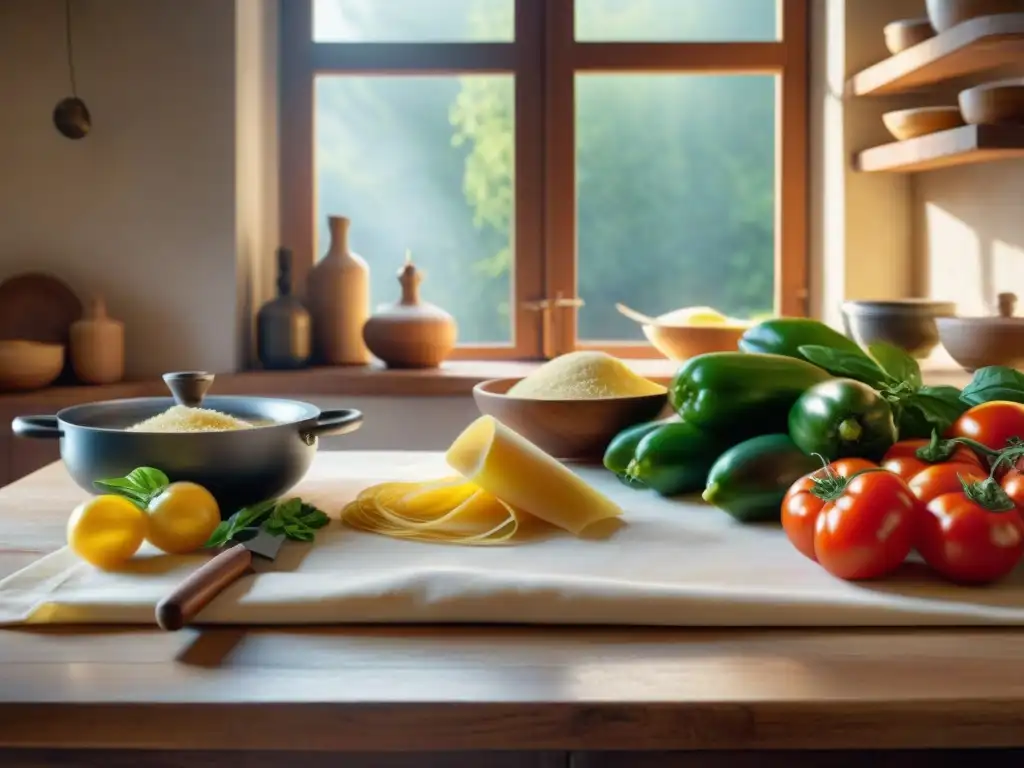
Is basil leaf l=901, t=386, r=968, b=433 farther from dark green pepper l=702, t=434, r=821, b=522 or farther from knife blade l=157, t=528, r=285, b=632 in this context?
knife blade l=157, t=528, r=285, b=632

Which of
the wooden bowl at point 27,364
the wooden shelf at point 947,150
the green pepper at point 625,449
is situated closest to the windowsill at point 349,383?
the wooden bowl at point 27,364

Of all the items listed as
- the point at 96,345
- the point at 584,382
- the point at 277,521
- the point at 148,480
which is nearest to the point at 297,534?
the point at 277,521

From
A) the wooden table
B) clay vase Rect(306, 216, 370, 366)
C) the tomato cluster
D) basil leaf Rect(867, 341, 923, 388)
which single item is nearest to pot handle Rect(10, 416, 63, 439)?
the wooden table

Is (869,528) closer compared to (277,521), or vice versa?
(869,528)

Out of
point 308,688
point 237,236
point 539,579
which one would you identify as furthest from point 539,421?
point 237,236

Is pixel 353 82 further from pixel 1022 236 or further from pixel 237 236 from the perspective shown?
pixel 1022 236

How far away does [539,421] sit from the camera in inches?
53.7

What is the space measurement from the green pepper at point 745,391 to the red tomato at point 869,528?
305 millimetres

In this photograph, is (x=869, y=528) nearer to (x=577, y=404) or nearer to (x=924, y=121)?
(x=577, y=404)

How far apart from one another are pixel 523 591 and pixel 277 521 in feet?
0.99

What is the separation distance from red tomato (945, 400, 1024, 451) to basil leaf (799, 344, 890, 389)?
97 mm

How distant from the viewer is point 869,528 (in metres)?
0.84

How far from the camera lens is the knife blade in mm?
740

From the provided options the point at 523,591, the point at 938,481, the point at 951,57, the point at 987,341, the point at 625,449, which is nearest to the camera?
the point at 523,591
